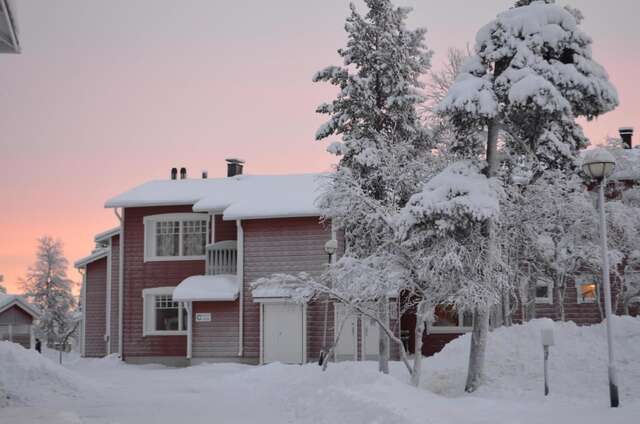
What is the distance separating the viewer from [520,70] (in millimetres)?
17859

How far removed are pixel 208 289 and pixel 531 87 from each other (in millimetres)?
16726

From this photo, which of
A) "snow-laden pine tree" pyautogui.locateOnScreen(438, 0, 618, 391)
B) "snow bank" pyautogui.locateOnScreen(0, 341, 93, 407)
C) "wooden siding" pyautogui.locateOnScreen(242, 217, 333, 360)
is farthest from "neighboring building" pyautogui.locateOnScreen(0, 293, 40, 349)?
"snow-laden pine tree" pyautogui.locateOnScreen(438, 0, 618, 391)

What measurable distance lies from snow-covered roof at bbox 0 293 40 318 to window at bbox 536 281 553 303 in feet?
92.8

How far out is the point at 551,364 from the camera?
65.5 feet

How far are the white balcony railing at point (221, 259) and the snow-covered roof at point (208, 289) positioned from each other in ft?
1.84

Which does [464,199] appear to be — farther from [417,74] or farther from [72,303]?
[72,303]

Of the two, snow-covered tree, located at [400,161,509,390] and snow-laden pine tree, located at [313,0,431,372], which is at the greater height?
snow-laden pine tree, located at [313,0,431,372]

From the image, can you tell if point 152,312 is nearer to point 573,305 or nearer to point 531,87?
point 573,305

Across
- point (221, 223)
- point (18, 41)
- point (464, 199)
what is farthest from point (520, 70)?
point (221, 223)

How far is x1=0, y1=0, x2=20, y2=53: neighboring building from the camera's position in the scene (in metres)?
15.4

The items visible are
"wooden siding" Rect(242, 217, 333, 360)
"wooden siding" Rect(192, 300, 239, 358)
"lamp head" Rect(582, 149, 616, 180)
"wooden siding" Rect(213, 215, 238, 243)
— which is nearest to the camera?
"lamp head" Rect(582, 149, 616, 180)

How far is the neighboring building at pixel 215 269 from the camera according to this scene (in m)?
30.2

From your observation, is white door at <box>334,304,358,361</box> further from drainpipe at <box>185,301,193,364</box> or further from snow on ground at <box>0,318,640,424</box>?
drainpipe at <box>185,301,193,364</box>

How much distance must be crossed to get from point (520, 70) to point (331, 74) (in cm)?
729
